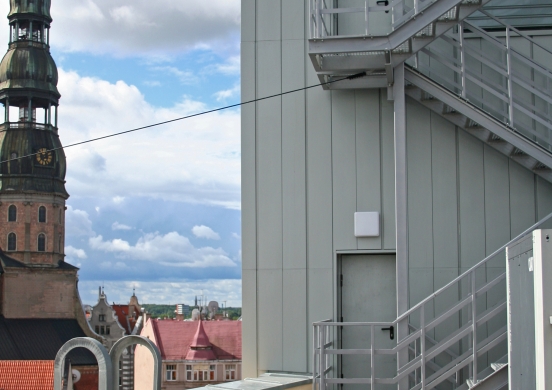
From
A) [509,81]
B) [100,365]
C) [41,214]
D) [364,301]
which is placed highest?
[41,214]

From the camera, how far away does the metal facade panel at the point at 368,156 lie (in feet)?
33.2

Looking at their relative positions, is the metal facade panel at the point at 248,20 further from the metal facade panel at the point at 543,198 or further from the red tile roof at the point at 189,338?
the red tile roof at the point at 189,338

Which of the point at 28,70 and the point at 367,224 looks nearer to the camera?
the point at 367,224

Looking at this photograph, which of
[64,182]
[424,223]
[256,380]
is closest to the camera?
[256,380]

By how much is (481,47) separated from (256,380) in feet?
16.0

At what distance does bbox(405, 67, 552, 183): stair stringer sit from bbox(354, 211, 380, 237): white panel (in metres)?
1.48

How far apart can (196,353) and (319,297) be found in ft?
260

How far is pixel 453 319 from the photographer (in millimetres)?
9789

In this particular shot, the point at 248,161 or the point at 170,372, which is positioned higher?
the point at 248,161

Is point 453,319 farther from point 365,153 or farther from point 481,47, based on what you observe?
point 481,47

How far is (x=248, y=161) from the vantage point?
413 inches

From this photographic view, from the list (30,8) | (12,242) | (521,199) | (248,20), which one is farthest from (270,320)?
(12,242)

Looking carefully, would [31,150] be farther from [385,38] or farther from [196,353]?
[385,38]

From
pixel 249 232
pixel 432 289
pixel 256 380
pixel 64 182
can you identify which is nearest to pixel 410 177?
pixel 432 289
